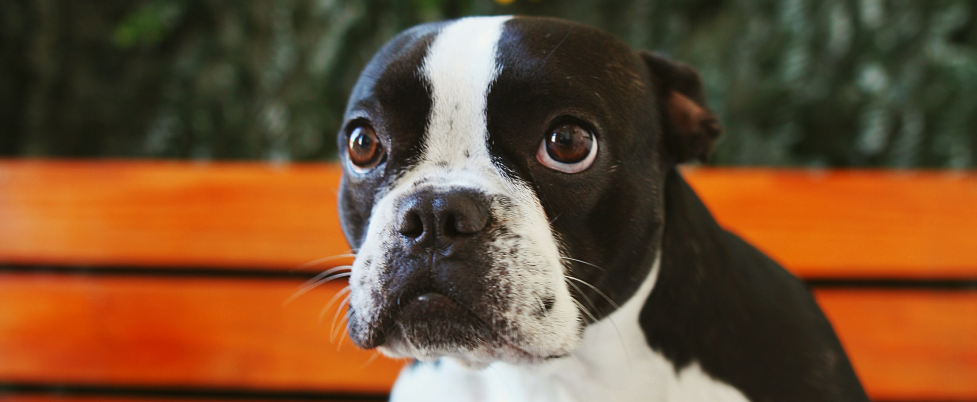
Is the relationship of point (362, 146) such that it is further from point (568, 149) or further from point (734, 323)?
point (734, 323)

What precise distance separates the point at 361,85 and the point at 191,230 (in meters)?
1.13

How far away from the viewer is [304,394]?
5.67 feet

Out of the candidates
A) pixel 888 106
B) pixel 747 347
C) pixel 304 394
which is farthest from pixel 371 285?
pixel 888 106

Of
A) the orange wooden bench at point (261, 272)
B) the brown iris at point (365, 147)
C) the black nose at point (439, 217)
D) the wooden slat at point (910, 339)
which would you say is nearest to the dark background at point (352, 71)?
the orange wooden bench at point (261, 272)

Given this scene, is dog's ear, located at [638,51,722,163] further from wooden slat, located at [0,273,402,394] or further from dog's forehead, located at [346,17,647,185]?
wooden slat, located at [0,273,402,394]

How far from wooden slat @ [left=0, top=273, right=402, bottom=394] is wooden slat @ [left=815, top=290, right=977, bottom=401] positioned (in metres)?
1.16

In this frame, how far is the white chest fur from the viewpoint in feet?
2.40

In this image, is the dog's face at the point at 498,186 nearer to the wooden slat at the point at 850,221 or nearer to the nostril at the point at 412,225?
the nostril at the point at 412,225

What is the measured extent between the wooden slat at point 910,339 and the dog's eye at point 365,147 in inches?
52.3

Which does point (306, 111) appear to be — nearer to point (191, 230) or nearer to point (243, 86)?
point (243, 86)

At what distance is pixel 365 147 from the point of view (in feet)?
2.42

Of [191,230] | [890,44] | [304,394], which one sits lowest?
[304,394]

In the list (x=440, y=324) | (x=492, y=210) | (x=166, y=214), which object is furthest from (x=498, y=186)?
(x=166, y=214)

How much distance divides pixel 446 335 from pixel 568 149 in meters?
0.23
